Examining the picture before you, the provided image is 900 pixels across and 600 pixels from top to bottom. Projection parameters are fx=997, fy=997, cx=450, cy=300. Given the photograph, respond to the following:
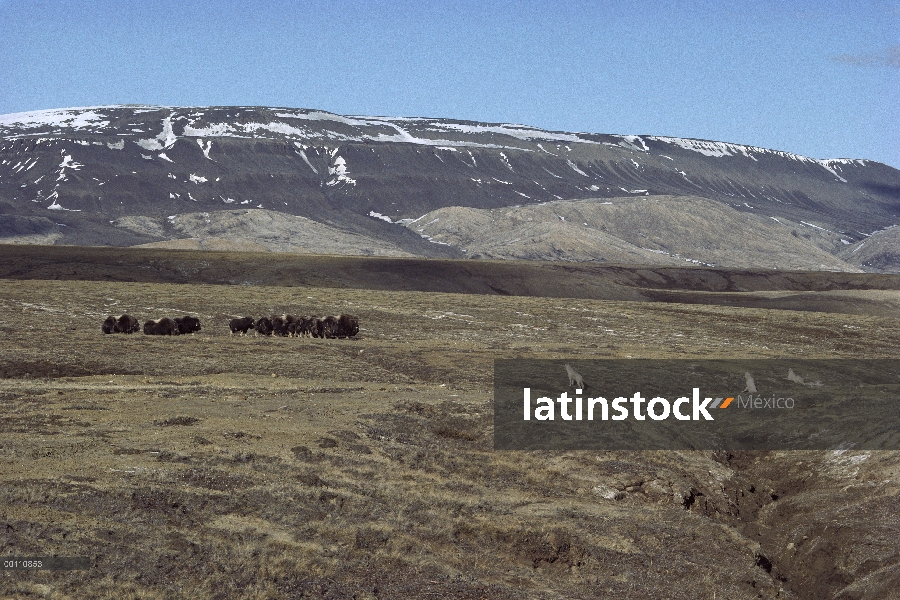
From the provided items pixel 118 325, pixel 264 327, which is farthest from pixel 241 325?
pixel 118 325

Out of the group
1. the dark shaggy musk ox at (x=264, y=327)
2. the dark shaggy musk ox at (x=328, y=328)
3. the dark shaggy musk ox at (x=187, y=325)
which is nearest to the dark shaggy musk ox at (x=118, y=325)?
the dark shaggy musk ox at (x=187, y=325)

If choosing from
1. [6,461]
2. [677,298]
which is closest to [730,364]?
[6,461]

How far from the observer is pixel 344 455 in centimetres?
2556

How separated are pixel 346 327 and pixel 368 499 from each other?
33187mm

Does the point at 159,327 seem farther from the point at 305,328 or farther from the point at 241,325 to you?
the point at 305,328

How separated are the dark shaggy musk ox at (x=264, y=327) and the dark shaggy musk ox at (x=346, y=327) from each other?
147 inches

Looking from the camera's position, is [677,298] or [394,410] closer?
[394,410]

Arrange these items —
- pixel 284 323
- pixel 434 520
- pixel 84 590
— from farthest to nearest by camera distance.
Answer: pixel 284 323 < pixel 434 520 < pixel 84 590

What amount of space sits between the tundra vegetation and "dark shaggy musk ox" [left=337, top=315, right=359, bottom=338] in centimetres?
1195

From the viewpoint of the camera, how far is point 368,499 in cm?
2217

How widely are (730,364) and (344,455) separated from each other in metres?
26.6

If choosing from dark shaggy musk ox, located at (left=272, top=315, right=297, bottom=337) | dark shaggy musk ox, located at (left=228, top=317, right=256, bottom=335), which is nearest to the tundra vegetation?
dark shaggy musk ox, located at (left=272, top=315, right=297, bottom=337)

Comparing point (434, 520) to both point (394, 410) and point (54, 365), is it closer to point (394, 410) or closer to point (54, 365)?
point (394, 410)

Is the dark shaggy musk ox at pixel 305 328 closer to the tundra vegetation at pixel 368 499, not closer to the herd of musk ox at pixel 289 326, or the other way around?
the herd of musk ox at pixel 289 326
